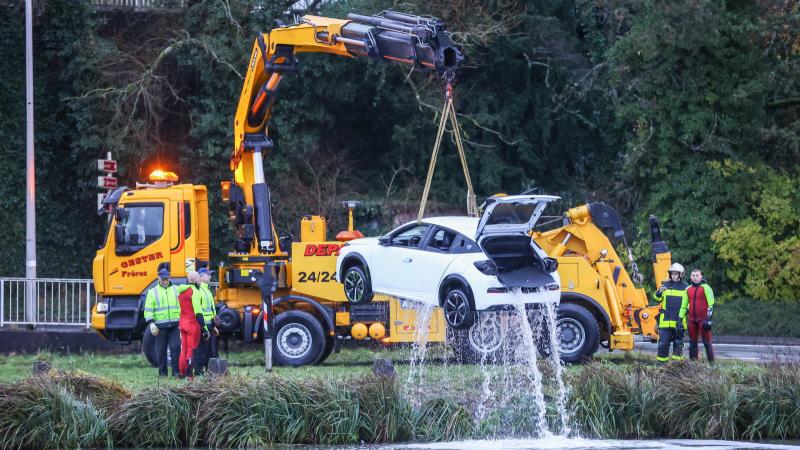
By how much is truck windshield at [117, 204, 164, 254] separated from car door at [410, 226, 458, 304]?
17.8 feet

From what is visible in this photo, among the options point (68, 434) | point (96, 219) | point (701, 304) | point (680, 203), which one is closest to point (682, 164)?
point (680, 203)

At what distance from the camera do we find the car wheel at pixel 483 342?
66.5ft

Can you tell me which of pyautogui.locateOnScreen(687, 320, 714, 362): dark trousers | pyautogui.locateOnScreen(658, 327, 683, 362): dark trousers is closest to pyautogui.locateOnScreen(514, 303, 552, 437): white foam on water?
pyautogui.locateOnScreen(658, 327, 683, 362): dark trousers

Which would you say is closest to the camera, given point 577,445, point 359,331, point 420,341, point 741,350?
point 577,445

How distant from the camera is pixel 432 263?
1930 centimetres

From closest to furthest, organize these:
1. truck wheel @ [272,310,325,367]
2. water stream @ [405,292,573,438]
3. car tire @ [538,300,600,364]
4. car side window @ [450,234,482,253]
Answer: water stream @ [405,292,573,438] → car side window @ [450,234,482,253] → car tire @ [538,300,600,364] → truck wheel @ [272,310,325,367]

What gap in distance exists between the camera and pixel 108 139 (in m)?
33.1

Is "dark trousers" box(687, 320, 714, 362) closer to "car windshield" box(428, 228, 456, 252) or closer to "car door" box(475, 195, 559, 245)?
"car door" box(475, 195, 559, 245)

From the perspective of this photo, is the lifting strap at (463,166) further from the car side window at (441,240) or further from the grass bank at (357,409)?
the grass bank at (357,409)

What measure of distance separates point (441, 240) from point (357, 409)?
4755 millimetres

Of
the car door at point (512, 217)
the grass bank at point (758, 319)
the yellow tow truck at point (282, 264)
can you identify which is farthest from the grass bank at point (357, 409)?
the grass bank at point (758, 319)

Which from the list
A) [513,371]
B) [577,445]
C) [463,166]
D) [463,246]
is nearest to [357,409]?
[577,445]

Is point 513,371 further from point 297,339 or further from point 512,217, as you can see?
point 297,339

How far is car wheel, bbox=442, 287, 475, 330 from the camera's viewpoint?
60.6ft
